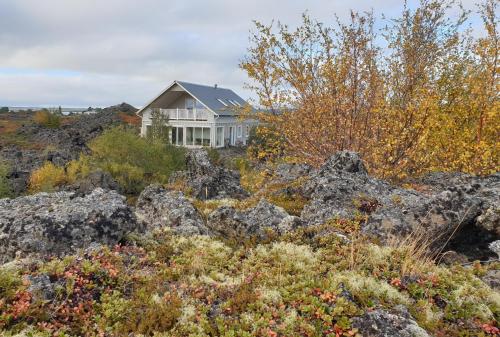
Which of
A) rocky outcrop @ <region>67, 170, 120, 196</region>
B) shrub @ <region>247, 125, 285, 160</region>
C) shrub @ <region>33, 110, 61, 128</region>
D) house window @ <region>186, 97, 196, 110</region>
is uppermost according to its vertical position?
house window @ <region>186, 97, 196, 110</region>

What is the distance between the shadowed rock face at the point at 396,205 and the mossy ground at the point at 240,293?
3.46 ft

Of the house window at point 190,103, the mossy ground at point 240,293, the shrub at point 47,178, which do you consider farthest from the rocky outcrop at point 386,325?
the house window at point 190,103

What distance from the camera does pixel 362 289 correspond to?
580 centimetres

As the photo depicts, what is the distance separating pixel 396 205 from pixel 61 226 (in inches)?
270

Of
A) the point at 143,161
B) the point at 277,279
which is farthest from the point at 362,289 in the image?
the point at 143,161

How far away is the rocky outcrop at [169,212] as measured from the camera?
9009mm

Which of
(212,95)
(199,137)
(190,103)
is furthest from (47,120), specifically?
(199,137)

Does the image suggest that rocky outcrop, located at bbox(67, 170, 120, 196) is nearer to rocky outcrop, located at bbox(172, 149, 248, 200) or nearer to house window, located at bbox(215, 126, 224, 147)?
rocky outcrop, located at bbox(172, 149, 248, 200)

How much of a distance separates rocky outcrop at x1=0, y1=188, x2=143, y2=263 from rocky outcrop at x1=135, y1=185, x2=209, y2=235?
1112 mm

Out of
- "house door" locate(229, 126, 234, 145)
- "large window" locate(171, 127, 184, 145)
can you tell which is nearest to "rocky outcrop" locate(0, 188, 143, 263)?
"large window" locate(171, 127, 184, 145)

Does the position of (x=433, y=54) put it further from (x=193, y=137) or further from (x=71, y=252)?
(x=193, y=137)

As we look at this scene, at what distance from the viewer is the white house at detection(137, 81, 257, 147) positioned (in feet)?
175

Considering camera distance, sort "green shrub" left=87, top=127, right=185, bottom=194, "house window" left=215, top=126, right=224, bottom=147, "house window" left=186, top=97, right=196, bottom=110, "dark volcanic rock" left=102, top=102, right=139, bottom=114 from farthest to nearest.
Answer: "dark volcanic rock" left=102, top=102, right=139, bottom=114
"house window" left=186, top=97, right=196, bottom=110
"house window" left=215, top=126, right=224, bottom=147
"green shrub" left=87, top=127, right=185, bottom=194

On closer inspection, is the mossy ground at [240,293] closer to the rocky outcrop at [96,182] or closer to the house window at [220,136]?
the rocky outcrop at [96,182]
